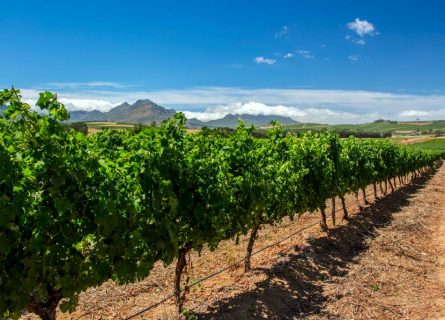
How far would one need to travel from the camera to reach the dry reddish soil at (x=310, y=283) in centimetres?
958

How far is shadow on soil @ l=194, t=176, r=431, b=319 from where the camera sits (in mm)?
9305

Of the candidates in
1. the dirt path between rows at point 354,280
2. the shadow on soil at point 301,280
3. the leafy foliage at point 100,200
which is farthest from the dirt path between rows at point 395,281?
the leafy foliage at point 100,200

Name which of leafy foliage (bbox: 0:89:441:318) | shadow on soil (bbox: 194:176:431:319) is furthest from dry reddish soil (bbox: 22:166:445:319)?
leafy foliage (bbox: 0:89:441:318)

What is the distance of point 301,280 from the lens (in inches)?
449

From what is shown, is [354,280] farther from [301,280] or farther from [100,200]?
[100,200]

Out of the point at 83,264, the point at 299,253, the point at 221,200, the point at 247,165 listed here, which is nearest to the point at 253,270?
the point at 299,253

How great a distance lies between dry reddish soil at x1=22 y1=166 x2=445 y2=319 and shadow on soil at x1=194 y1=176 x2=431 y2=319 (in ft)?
0.08

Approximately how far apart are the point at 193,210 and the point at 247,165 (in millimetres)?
2752

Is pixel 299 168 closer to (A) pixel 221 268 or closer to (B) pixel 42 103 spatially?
(A) pixel 221 268

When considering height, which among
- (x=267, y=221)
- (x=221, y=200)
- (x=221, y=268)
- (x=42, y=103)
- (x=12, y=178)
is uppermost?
(x=42, y=103)

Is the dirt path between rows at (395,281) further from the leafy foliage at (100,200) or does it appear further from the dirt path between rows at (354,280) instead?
the leafy foliage at (100,200)

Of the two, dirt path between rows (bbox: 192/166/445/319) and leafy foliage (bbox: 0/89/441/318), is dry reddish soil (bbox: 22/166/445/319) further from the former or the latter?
leafy foliage (bbox: 0/89/441/318)

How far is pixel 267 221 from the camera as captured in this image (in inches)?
488

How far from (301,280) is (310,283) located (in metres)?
0.26
